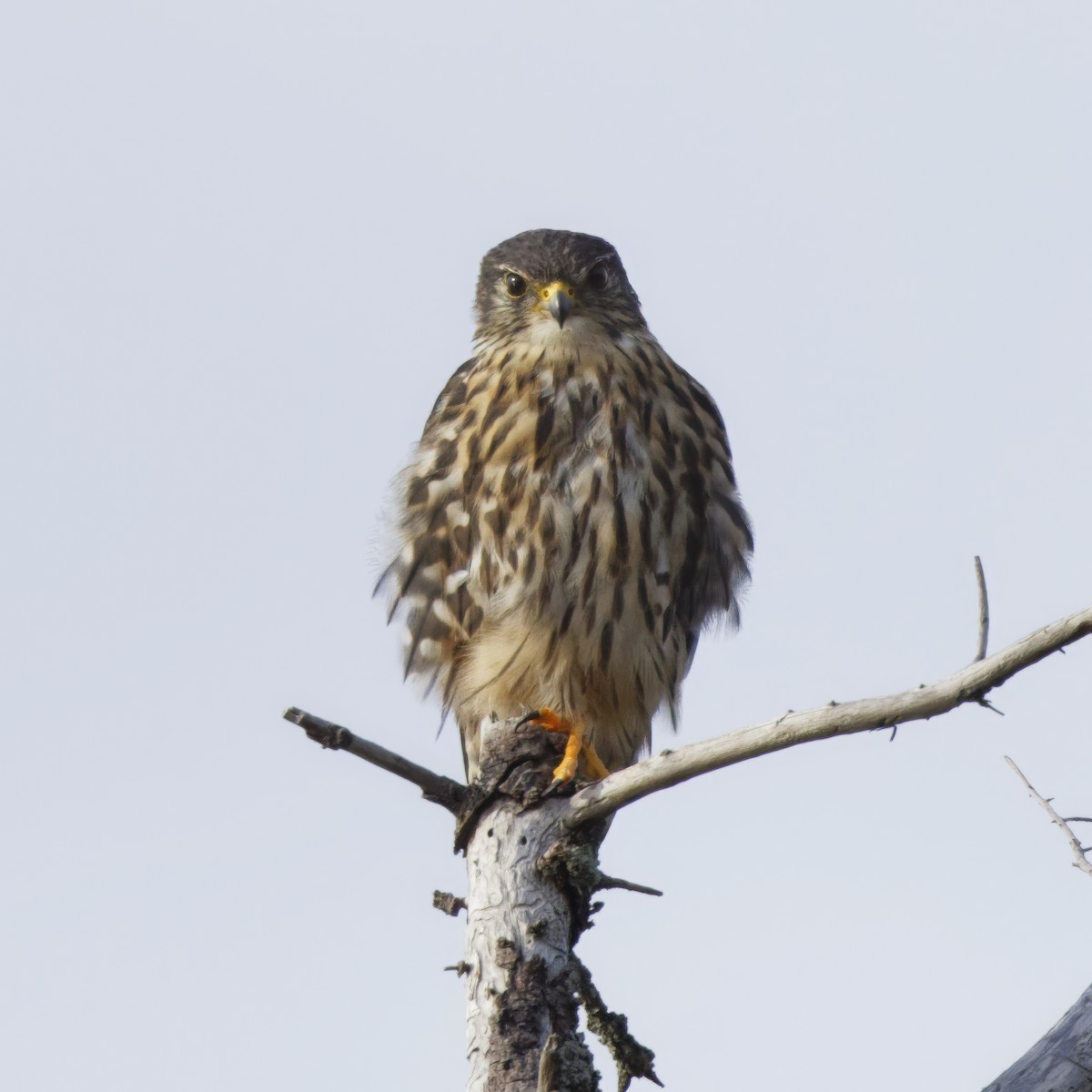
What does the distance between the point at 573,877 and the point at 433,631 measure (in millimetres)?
1342

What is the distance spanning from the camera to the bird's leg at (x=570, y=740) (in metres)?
4.18

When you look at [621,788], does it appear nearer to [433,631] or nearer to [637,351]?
[433,631]

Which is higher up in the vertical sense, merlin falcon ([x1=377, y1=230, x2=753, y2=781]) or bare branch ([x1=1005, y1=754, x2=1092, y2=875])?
merlin falcon ([x1=377, y1=230, x2=753, y2=781])

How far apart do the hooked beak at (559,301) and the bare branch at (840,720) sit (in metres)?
1.93

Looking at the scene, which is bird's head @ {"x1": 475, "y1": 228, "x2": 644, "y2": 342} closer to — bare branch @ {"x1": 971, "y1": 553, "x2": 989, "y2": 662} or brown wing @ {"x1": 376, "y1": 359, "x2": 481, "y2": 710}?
brown wing @ {"x1": 376, "y1": 359, "x2": 481, "y2": 710}

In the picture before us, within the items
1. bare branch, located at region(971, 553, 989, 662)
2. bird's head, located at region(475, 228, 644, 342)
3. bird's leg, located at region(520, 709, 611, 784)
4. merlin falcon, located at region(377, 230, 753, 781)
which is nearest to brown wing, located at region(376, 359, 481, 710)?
merlin falcon, located at region(377, 230, 753, 781)

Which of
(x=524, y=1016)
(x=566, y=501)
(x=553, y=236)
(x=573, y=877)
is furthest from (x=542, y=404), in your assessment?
(x=524, y=1016)

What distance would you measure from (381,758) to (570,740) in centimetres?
62

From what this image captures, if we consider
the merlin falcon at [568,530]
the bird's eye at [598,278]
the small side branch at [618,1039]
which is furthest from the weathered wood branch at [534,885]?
the bird's eye at [598,278]

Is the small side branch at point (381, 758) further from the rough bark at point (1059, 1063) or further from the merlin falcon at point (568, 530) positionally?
the rough bark at point (1059, 1063)

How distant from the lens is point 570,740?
4.27 m

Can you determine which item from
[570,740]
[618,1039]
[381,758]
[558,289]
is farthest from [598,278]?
[618,1039]

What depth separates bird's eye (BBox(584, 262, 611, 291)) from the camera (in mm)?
5438

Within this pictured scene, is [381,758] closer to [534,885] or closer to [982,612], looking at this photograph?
[534,885]
